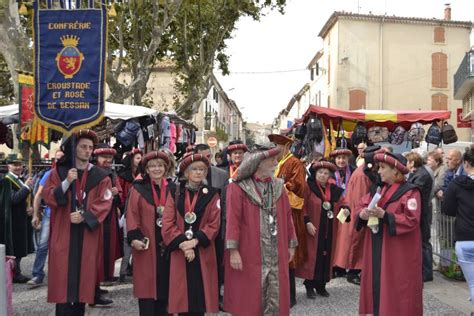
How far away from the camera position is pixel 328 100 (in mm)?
42156

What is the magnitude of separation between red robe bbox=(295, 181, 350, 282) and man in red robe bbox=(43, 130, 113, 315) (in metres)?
2.76

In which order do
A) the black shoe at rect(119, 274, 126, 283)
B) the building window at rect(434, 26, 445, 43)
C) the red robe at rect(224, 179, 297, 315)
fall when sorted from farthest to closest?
the building window at rect(434, 26, 445, 43)
the black shoe at rect(119, 274, 126, 283)
the red robe at rect(224, 179, 297, 315)

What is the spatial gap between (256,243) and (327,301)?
2705 millimetres

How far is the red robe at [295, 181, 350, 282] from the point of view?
734 cm

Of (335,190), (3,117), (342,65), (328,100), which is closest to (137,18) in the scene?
(3,117)

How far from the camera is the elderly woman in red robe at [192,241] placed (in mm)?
5211

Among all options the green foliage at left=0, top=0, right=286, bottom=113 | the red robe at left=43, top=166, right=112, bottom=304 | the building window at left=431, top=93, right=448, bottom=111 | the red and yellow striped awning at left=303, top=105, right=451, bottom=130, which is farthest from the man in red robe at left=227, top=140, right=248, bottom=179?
the building window at left=431, top=93, right=448, bottom=111

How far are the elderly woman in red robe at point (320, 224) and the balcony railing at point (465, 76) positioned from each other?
24939 mm

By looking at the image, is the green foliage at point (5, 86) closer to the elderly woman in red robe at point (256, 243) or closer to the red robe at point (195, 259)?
the red robe at point (195, 259)

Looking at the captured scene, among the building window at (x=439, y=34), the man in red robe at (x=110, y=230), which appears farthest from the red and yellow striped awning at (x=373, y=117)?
the building window at (x=439, y=34)

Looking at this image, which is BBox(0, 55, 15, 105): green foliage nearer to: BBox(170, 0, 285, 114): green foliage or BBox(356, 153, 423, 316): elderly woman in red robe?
BBox(170, 0, 285, 114): green foliage

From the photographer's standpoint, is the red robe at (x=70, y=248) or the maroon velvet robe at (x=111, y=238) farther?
the maroon velvet robe at (x=111, y=238)

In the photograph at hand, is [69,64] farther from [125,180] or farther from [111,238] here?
[125,180]

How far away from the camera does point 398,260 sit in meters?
5.28
